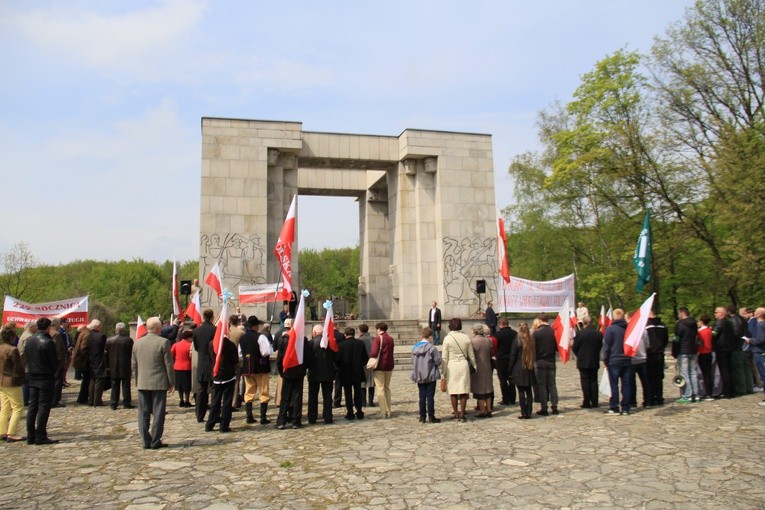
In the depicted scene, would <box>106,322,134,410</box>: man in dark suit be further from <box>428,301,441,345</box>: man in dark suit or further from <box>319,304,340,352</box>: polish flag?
<box>428,301,441,345</box>: man in dark suit

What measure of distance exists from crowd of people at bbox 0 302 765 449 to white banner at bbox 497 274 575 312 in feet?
21.2

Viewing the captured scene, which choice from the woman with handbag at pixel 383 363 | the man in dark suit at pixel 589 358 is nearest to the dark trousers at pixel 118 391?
the woman with handbag at pixel 383 363

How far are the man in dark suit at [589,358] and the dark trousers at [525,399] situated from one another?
1.22 metres

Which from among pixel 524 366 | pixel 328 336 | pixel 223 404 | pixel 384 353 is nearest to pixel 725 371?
pixel 524 366

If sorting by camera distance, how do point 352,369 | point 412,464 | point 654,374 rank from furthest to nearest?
1. point 654,374
2. point 352,369
3. point 412,464

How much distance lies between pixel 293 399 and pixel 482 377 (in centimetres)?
320

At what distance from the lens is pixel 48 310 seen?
1828 centimetres

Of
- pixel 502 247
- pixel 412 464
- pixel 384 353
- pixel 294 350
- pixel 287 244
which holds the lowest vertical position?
pixel 412 464

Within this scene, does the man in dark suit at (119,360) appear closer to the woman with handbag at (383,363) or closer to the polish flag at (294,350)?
the polish flag at (294,350)

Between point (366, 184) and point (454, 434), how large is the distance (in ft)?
71.9

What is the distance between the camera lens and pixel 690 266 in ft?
90.4

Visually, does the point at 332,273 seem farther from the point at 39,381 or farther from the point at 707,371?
the point at 39,381

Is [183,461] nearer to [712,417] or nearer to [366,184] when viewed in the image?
[712,417]

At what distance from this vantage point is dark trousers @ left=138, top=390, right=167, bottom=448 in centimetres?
869
